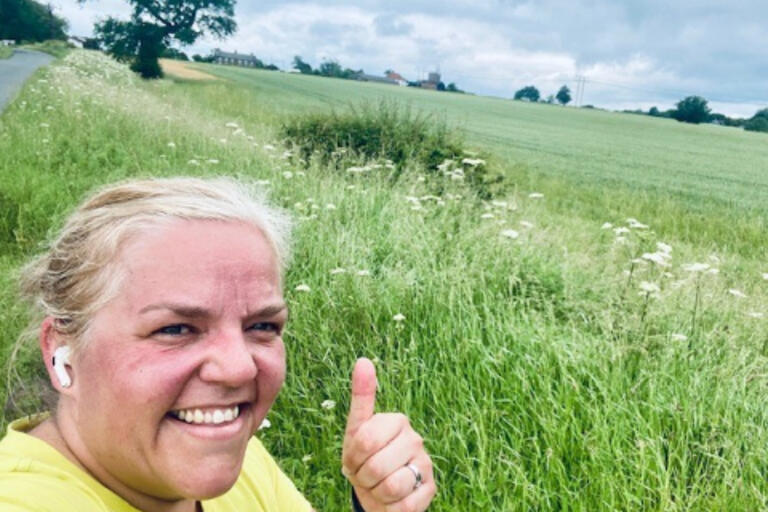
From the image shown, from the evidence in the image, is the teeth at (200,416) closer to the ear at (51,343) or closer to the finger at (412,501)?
the ear at (51,343)

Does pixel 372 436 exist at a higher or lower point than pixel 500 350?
higher

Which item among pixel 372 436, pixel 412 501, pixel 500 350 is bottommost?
pixel 500 350

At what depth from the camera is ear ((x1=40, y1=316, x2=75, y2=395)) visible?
4.11ft

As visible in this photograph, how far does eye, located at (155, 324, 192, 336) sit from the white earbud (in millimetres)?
207

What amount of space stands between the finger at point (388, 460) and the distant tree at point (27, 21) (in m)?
69.3

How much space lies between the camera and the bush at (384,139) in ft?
29.7

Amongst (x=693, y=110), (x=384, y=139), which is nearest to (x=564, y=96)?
(x=693, y=110)

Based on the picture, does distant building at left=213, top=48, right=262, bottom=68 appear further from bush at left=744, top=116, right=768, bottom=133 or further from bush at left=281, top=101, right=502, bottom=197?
bush at left=281, top=101, right=502, bottom=197

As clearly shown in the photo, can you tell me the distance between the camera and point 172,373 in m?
1.13

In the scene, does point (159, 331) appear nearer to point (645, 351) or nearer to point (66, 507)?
point (66, 507)

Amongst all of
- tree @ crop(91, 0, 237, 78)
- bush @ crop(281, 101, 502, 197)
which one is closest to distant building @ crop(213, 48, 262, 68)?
tree @ crop(91, 0, 237, 78)

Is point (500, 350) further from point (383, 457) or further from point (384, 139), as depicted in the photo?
point (384, 139)

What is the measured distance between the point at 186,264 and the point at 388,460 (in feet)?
1.64

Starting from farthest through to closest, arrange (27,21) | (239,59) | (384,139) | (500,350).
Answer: (239,59) < (27,21) < (384,139) < (500,350)
